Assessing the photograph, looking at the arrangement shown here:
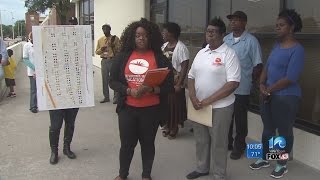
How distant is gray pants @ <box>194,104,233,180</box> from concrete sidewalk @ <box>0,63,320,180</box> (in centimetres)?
34

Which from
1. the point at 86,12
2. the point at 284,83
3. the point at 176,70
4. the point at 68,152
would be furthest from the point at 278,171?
the point at 86,12

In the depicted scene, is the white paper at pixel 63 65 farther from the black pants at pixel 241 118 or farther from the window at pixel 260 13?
the window at pixel 260 13

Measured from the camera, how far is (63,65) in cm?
500

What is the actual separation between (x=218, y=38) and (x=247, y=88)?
1.20m

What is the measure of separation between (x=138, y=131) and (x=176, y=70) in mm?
1860

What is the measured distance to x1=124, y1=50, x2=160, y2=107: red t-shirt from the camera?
414 centimetres

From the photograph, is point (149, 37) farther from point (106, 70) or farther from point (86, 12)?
point (86, 12)

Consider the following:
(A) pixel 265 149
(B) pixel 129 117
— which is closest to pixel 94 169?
(B) pixel 129 117

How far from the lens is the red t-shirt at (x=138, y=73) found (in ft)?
13.6

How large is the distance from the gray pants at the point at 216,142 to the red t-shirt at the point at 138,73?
2.17 ft

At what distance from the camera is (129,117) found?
167 inches

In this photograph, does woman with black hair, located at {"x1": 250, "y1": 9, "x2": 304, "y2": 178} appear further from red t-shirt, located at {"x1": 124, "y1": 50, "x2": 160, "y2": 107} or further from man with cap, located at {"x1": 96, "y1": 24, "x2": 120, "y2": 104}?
man with cap, located at {"x1": 96, "y1": 24, "x2": 120, "y2": 104}

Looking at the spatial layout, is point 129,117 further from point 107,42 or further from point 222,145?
point 107,42

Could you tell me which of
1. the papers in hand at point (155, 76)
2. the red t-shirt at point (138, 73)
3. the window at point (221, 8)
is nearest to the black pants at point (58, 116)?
the red t-shirt at point (138, 73)
